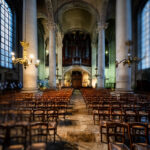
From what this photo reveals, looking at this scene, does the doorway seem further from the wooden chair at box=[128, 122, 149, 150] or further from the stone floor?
the wooden chair at box=[128, 122, 149, 150]

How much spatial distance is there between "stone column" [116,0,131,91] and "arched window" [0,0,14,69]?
A: 496 inches

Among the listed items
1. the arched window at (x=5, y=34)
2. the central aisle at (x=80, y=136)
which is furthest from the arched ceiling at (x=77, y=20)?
the central aisle at (x=80, y=136)

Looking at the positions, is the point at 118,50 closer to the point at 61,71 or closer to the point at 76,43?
the point at 61,71

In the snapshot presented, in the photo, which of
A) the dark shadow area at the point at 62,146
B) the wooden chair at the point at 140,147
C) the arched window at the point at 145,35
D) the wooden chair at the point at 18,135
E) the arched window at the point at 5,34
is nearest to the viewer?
the wooden chair at the point at 18,135

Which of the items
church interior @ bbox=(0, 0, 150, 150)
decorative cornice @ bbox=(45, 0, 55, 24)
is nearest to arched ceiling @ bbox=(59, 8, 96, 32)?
church interior @ bbox=(0, 0, 150, 150)

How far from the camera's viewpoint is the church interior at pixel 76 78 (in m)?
2.14

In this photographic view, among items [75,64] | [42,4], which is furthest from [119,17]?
[75,64]

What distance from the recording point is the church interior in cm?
214

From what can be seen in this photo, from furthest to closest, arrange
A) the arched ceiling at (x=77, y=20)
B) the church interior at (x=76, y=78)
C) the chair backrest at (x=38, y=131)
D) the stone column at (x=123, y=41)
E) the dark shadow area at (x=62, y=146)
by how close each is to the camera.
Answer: the arched ceiling at (x=77, y=20)
the stone column at (x=123, y=41)
the dark shadow area at (x=62, y=146)
the church interior at (x=76, y=78)
the chair backrest at (x=38, y=131)

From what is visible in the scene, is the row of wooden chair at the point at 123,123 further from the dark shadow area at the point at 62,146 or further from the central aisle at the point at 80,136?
the dark shadow area at the point at 62,146

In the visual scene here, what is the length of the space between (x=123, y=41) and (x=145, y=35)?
8.67 m

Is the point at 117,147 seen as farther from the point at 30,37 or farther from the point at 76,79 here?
Answer: the point at 76,79

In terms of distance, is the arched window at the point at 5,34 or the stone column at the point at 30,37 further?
the arched window at the point at 5,34

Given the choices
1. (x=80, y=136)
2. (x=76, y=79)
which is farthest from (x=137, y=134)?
(x=76, y=79)
